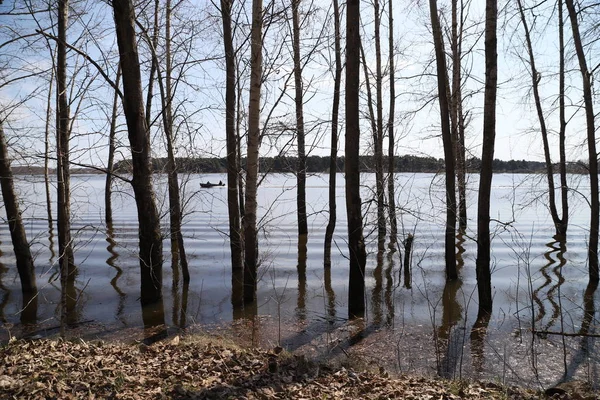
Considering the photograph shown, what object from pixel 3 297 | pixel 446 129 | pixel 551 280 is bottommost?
pixel 551 280

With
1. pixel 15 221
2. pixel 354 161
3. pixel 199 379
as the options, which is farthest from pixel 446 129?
pixel 15 221

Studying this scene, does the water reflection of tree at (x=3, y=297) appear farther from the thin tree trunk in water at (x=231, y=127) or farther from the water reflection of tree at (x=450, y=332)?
the water reflection of tree at (x=450, y=332)

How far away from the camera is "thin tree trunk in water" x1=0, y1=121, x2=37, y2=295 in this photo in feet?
29.5

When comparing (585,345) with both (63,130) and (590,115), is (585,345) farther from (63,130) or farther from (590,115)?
(63,130)

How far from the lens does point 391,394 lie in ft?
14.4

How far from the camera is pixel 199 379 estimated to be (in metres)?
4.63

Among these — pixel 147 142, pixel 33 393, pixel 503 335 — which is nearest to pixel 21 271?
pixel 147 142

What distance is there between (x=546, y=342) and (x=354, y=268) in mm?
3122

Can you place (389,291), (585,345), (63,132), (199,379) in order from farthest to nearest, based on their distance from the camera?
(389,291) → (63,132) → (585,345) → (199,379)

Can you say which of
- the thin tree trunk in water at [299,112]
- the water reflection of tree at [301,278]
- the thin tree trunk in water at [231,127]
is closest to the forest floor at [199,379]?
the water reflection of tree at [301,278]

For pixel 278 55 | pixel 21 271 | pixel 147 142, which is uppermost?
pixel 278 55

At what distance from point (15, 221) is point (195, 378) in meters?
6.65

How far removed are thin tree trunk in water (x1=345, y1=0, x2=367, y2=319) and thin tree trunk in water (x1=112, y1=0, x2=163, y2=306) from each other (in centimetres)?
348

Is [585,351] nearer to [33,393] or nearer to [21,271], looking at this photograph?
[33,393]
